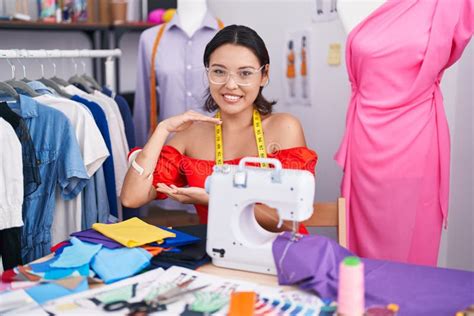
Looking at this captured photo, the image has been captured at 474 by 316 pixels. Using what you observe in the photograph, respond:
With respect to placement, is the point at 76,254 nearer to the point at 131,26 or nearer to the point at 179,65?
the point at 179,65

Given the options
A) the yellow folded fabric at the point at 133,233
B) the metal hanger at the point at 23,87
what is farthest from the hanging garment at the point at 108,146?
the yellow folded fabric at the point at 133,233

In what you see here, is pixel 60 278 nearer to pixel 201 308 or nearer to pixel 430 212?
pixel 201 308

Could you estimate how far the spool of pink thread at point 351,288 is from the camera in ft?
4.40

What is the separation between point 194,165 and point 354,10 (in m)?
1.01

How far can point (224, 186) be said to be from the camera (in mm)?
1736

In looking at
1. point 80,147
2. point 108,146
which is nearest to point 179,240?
point 80,147

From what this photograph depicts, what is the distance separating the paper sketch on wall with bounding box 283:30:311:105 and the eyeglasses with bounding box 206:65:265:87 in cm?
156

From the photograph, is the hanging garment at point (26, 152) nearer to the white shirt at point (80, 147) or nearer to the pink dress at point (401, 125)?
the white shirt at point (80, 147)

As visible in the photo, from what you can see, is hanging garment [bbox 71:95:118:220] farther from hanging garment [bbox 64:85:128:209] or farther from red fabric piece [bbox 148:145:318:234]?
red fabric piece [bbox 148:145:318:234]

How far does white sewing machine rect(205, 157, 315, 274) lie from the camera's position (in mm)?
1668

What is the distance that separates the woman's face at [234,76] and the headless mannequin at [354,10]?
64 cm

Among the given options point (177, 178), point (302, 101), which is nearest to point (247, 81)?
point (177, 178)

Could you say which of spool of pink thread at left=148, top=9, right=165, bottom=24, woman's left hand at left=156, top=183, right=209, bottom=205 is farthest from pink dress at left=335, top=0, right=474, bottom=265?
spool of pink thread at left=148, top=9, right=165, bottom=24

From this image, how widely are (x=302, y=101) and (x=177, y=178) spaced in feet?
5.50
